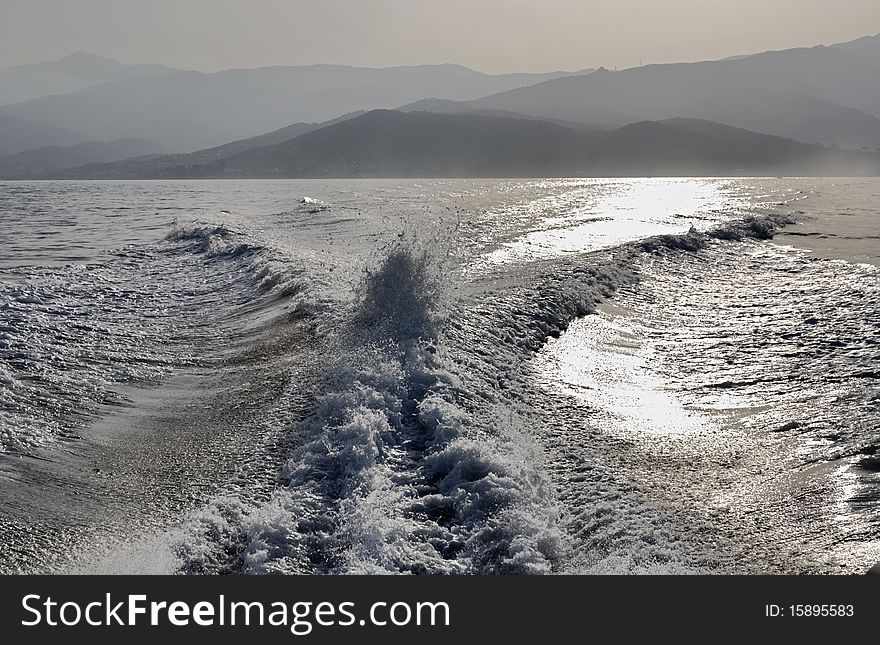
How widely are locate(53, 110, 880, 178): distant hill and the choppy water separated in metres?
126

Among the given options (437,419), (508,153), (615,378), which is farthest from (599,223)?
(508,153)

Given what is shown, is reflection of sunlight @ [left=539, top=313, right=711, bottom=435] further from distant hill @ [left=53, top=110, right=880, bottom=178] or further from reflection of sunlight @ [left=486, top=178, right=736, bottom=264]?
distant hill @ [left=53, top=110, right=880, bottom=178]

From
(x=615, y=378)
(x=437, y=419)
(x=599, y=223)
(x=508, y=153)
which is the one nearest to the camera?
(x=437, y=419)

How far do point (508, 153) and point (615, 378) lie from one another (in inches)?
6429

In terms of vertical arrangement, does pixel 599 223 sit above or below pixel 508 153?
below

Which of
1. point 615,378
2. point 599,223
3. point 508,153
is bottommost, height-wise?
point 615,378

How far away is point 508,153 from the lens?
167 metres

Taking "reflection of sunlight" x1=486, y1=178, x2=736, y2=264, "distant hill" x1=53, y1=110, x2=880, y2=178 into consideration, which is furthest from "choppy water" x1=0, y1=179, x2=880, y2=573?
"distant hill" x1=53, y1=110, x2=880, y2=178

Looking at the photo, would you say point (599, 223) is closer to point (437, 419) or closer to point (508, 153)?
point (437, 419)

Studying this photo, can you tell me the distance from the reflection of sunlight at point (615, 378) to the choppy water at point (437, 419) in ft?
0.18

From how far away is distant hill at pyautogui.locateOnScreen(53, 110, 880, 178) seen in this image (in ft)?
486

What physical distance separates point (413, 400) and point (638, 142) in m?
171
